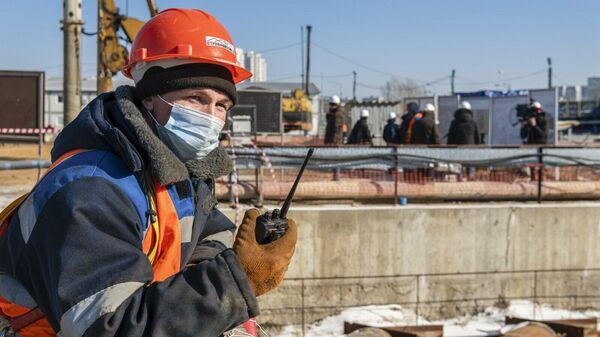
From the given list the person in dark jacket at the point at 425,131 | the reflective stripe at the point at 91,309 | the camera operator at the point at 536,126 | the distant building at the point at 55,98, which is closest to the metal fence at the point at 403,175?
the person in dark jacket at the point at 425,131

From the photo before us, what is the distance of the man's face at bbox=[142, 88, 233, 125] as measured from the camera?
2.12 m

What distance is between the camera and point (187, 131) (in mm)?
2135

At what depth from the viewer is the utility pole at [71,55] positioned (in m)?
14.7

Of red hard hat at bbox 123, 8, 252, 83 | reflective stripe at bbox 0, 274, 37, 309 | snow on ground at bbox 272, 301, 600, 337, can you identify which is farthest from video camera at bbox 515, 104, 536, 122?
reflective stripe at bbox 0, 274, 37, 309

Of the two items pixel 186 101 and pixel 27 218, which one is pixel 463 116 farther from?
pixel 27 218

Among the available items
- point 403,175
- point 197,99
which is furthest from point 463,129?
point 197,99

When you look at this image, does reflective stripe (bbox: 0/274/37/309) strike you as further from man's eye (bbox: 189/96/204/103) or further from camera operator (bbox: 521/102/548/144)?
camera operator (bbox: 521/102/548/144)

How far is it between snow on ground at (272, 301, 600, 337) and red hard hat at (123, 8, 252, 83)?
6148mm

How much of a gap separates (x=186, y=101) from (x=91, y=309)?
2.43ft

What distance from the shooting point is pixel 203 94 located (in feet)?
7.07

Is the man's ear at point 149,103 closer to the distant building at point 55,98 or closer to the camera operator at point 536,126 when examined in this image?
the camera operator at point 536,126

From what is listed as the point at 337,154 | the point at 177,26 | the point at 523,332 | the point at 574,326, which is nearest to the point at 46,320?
the point at 177,26

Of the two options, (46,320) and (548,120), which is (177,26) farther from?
(548,120)

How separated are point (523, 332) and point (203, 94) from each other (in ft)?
19.3
